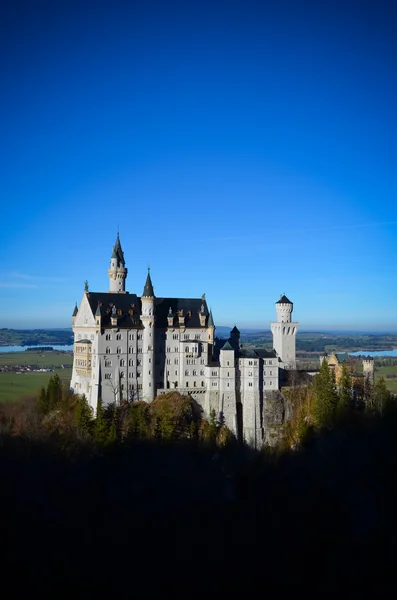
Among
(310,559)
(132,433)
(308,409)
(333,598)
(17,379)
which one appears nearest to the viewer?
(333,598)

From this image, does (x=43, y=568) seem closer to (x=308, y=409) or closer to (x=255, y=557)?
(x=255, y=557)

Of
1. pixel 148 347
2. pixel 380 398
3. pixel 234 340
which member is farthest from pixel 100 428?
pixel 380 398

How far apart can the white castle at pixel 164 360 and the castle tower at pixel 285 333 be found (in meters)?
4.16

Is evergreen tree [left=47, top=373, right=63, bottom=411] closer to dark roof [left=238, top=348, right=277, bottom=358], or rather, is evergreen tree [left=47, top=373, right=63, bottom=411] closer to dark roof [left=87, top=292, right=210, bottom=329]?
dark roof [left=87, top=292, right=210, bottom=329]

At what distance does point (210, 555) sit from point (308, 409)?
97.1 ft

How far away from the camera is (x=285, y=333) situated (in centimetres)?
8550

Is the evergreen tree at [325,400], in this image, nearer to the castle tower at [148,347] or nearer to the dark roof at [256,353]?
the dark roof at [256,353]

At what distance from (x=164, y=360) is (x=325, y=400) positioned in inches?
779

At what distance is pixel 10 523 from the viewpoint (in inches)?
1967

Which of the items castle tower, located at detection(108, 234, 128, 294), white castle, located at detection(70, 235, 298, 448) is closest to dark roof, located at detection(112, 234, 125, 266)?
castle tower, located at detection(108, 234, 128, 294)

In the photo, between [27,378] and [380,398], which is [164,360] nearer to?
[380,398]

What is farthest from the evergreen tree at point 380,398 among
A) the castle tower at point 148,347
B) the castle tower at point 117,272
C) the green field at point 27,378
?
the green field at point 27,378

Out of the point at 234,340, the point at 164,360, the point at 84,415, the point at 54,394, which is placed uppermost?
the point at 234,340

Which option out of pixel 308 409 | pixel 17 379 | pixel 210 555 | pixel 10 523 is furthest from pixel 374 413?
pixel 17 379
